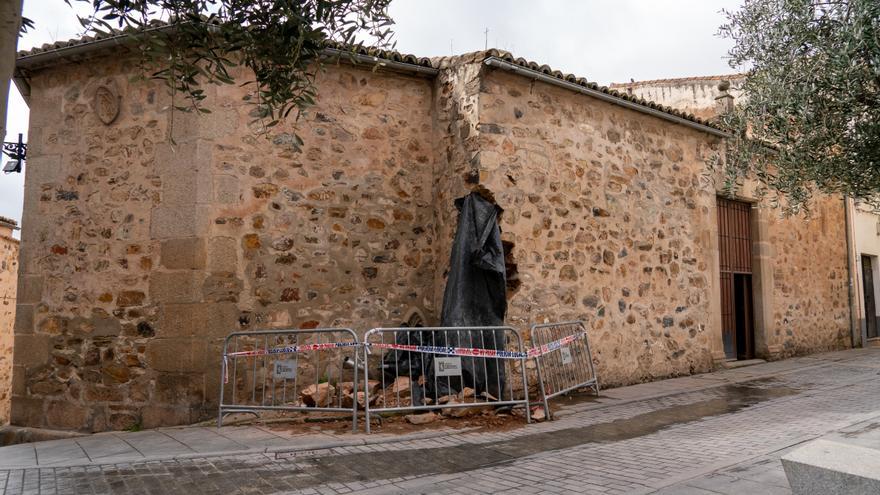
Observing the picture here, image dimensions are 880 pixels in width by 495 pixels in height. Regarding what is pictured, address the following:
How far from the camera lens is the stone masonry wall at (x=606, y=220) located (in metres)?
7.72

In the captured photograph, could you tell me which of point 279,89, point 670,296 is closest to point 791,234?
point 670,296

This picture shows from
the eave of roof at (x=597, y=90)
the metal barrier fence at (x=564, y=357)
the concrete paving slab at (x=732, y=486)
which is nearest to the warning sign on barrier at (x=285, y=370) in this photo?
the metal barrier fence at (x=564, y=357)

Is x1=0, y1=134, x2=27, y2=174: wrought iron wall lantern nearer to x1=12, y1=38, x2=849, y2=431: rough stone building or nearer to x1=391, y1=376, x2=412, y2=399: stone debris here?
x1=12, y1=38, x2=849, y2=431: rough stone building

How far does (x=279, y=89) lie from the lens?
13.9 feet

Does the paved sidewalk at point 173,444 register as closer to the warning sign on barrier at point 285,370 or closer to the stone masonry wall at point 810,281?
the warning sign on barrier at point 285,370

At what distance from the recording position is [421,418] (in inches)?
241

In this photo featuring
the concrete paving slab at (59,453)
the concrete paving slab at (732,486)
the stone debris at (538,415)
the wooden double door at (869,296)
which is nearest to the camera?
the concrete paving slab at (732,486)

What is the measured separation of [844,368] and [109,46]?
40.0 ft

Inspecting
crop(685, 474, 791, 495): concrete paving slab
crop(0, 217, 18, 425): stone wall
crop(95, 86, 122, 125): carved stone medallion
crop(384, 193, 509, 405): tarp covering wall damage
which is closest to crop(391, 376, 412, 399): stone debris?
crop(384, 193, 509, 405): tarp covering wall damage

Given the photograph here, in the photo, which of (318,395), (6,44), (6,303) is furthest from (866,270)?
(6,303)

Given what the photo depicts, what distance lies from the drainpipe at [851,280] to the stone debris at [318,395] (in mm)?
13334

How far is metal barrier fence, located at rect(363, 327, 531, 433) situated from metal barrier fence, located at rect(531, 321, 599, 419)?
0.36m

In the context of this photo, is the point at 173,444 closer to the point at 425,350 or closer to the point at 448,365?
the point at 425,350

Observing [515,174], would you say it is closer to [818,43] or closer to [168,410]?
[818,43]
